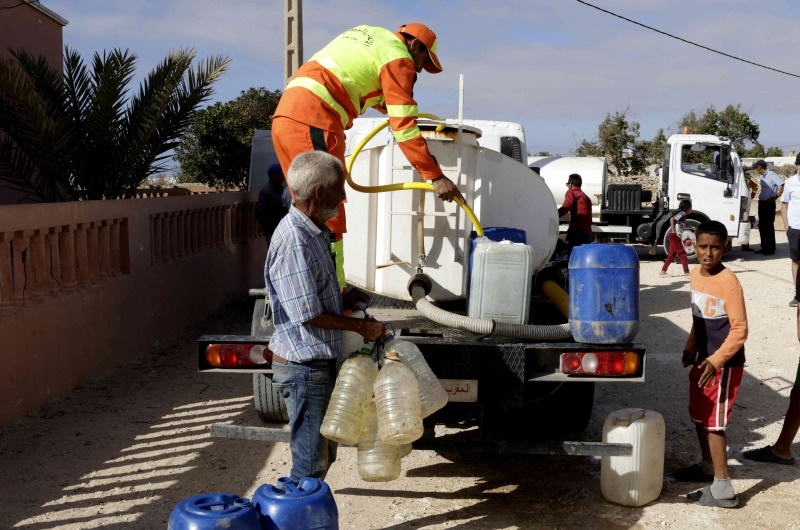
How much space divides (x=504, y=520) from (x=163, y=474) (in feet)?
6.58

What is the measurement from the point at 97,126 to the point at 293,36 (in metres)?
5.22

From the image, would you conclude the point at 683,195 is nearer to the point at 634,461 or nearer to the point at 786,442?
the point at 786,442

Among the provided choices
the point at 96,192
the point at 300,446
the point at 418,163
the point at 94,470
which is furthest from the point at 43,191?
the point at 300,446

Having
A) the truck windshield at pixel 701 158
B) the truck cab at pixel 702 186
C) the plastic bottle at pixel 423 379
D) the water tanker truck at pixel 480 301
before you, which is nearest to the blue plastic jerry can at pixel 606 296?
the water tanker truck at pixel 480 301

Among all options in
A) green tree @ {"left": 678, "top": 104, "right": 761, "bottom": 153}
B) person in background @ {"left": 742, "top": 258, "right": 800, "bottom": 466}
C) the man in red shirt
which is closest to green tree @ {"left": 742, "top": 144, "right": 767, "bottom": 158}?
green tree @ {"left": 678, "top": 104, "right": 761, "bottom": 153}

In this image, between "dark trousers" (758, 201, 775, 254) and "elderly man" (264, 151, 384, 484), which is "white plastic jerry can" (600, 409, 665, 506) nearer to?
"elderly man" (264, 151, 384, 484)

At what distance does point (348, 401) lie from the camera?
3209 mm

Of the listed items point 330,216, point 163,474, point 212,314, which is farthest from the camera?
point 212,314

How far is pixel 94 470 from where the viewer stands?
188 inches

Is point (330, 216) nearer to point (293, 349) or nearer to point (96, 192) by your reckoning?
point (293, 349)

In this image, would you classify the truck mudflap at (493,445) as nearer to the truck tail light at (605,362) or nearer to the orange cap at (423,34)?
the truck tail light at (605,362)

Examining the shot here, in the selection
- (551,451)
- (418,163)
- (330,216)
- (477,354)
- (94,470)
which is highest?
(418,163)

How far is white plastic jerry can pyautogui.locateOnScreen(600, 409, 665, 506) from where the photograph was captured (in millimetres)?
4246

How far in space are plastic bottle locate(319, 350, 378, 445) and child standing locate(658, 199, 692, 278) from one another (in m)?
11.9
